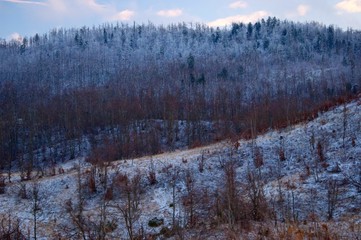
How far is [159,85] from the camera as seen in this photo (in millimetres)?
96062

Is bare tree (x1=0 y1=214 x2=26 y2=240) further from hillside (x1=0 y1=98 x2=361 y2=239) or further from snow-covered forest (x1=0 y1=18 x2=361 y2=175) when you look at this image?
snow-covered forest (x1=0 y1=18 x2=361 y2=175)

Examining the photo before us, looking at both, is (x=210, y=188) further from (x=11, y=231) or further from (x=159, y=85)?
(x=159, y=85)

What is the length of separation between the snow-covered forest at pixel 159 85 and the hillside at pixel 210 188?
14.7 feet

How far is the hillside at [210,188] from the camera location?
13.4m

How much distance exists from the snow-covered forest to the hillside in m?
4.48

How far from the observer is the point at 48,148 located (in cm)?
5762

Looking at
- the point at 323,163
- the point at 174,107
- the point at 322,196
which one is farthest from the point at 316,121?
the point at 174,107

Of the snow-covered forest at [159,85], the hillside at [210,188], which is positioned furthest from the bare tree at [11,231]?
the snow-covered forest at [159,85]

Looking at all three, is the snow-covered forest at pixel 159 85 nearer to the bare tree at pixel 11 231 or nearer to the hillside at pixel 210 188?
the hillside at pixel 210 188

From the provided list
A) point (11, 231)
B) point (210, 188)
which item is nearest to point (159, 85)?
point (210, 188)

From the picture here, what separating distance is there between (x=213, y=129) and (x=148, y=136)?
12.3 meters

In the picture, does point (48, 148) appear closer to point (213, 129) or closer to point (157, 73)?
point (213, 129)

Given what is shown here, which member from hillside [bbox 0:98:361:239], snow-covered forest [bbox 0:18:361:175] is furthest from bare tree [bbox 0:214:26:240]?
snow-covered forest [bbox 0:18:361:175]

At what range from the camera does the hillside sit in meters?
13.4
